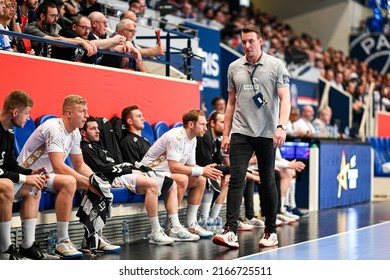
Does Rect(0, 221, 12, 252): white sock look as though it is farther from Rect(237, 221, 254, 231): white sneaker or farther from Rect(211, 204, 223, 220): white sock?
Rect(237, 221, 254, 231): white sneaker

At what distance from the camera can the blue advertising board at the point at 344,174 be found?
12.4 m

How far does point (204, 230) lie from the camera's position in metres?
8.55

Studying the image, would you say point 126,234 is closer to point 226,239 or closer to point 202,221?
point 226,239

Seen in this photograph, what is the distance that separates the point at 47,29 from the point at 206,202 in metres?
2.58

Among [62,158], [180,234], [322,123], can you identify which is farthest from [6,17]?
[322,123]

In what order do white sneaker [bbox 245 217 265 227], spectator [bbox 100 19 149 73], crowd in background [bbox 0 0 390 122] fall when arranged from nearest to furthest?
spectator [bbox 100 19 149 73] < white sneaker [bbox 245 217 265 227] < crowd in background [bbox 0 0 390 122]

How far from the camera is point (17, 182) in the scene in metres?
6.30

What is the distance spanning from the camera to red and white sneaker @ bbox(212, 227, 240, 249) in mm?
7164

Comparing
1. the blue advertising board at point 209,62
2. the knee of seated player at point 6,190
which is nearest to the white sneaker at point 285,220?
the knee of seated player at point 6,190

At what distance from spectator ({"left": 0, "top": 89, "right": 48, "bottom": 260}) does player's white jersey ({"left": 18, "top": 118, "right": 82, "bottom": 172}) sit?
38 cm

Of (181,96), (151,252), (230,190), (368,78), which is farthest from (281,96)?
(368,78)

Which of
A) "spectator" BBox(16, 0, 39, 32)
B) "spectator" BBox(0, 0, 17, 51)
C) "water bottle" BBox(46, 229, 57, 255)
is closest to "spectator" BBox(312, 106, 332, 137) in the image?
"spectator" BBox(16, 0, 39, 32)

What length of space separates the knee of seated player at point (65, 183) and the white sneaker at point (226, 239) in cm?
136
